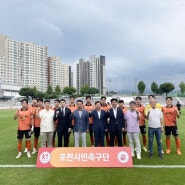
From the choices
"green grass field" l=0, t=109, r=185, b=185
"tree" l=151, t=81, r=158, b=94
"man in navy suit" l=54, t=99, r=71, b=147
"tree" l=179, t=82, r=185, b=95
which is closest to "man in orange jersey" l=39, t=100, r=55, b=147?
"man in navy suit" l=54, t=99, r=71, b=147

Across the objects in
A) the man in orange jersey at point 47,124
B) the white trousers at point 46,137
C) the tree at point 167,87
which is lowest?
the white trousers at point 46,137

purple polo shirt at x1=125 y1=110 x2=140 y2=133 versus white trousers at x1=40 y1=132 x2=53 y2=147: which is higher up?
purple polo shirt at x1=125 y1=110 x2=140 y2=133

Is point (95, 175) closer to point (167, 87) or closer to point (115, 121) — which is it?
point (115, 121)

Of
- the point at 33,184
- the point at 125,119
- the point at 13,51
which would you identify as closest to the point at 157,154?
the point at 125,119

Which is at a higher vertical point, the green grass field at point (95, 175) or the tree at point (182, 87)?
the tree at point (182, 87)

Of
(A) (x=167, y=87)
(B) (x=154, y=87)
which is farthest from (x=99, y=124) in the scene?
(B) (x=154, y=87)

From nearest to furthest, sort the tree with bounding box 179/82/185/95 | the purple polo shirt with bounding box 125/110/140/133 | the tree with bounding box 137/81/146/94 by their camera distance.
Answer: the purple polo shirt with bounding box 125/110/140/133
the tree with bounding box 179/82/185/95
the tree with bounding box 137/81/146/94

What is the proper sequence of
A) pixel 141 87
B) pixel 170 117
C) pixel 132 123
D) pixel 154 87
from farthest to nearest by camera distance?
1. pixel 141 87
2. pixel 154 87
3. pixel 170 117
4. pixel 132 123

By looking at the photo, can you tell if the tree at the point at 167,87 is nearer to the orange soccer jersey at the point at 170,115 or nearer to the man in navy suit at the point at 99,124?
the orange soccer jersey at the point at 170,115

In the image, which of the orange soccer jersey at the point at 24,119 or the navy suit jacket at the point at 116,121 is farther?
the orange soccer jersey at the point at 24,119

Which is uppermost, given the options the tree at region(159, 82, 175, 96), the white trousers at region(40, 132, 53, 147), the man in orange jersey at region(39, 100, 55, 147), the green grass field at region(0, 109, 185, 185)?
the tree at region(159, 82, 175, 96)

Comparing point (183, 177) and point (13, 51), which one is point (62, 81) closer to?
point (13, 51)

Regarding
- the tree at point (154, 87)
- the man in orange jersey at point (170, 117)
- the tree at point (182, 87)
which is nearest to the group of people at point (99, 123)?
the man in orange jersey at point (170, 117)

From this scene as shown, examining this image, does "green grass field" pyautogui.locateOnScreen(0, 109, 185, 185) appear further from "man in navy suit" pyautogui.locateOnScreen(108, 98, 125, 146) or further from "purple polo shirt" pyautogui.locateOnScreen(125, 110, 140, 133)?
"man in navy suit" pyautogui.locateOnScreen(108, 98, 125, 146)
